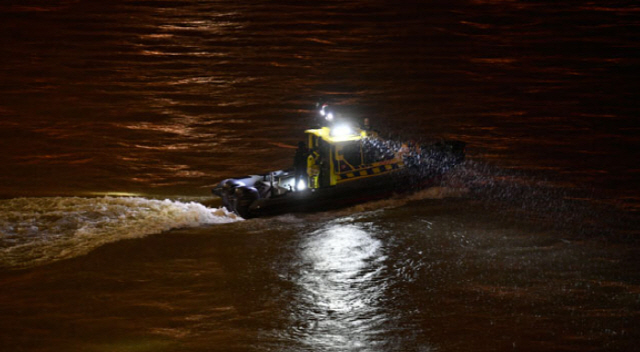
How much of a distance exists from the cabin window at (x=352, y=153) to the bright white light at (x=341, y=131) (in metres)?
0.23

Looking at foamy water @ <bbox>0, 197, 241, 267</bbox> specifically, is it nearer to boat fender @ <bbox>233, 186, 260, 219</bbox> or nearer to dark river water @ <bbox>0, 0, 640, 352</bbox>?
dark river water @ <bbox>0, 0, 640, 352</bbox>

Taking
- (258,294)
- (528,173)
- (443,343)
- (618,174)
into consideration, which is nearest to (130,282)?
(258,294)

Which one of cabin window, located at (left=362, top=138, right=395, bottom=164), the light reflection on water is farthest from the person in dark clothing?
the light reflection on water

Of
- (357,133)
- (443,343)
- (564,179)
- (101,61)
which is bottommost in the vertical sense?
(443,343)

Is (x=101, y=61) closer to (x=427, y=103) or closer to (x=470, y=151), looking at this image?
(x=427, y=103)

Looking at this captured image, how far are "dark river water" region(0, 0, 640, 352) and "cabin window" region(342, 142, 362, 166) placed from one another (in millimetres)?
918

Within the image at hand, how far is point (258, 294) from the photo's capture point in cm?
999

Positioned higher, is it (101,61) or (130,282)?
(101,61)

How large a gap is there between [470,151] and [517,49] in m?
8.66

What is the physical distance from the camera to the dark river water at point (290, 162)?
30.5 feet

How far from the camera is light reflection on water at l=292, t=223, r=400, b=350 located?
884 cm

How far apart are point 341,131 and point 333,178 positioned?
93cm

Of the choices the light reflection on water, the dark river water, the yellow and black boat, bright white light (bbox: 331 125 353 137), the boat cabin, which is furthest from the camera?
bright white light (bbox: 331 125 353 137)

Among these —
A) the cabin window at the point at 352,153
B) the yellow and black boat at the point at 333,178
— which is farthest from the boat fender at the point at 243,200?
the cabin window at the point at 352,153
